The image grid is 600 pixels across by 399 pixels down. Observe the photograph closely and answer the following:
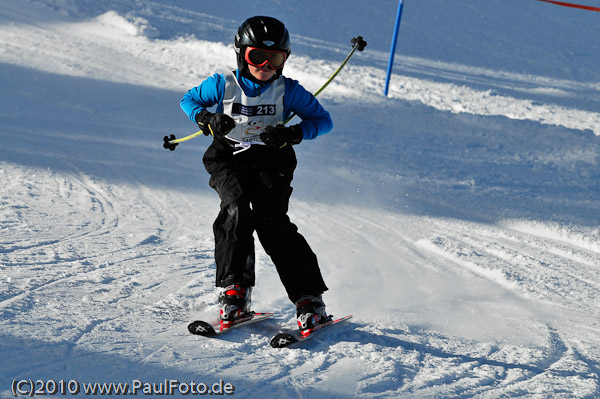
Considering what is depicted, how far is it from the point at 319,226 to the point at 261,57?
9.07ft

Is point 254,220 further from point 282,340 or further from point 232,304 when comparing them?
point 282,340

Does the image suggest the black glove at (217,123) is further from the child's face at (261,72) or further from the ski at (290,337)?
the ski at (290,337)

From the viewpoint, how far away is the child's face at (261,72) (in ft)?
11.7

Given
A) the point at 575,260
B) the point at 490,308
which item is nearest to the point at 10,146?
the point at 490,308

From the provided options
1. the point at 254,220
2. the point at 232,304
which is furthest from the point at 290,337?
the point at 254,220

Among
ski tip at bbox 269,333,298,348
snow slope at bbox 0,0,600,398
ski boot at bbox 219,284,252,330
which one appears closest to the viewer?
snow slope at bbox 0,0,600,398

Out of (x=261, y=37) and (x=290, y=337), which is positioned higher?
(x=261, y=37)

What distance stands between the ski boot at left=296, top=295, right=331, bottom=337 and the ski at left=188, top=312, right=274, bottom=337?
0.25 meters

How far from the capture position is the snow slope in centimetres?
319

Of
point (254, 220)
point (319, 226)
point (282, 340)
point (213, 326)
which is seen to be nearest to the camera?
point (282, 340)

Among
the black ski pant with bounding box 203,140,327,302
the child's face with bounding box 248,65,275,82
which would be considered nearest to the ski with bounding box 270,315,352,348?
the black ski pant with bounding box 203,140,327,302

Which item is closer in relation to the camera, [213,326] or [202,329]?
[202,329]

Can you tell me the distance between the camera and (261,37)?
3.53 metres

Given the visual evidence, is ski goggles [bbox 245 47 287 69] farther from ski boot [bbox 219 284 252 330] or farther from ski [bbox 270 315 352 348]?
ski [bbox 270 315 352 348]
